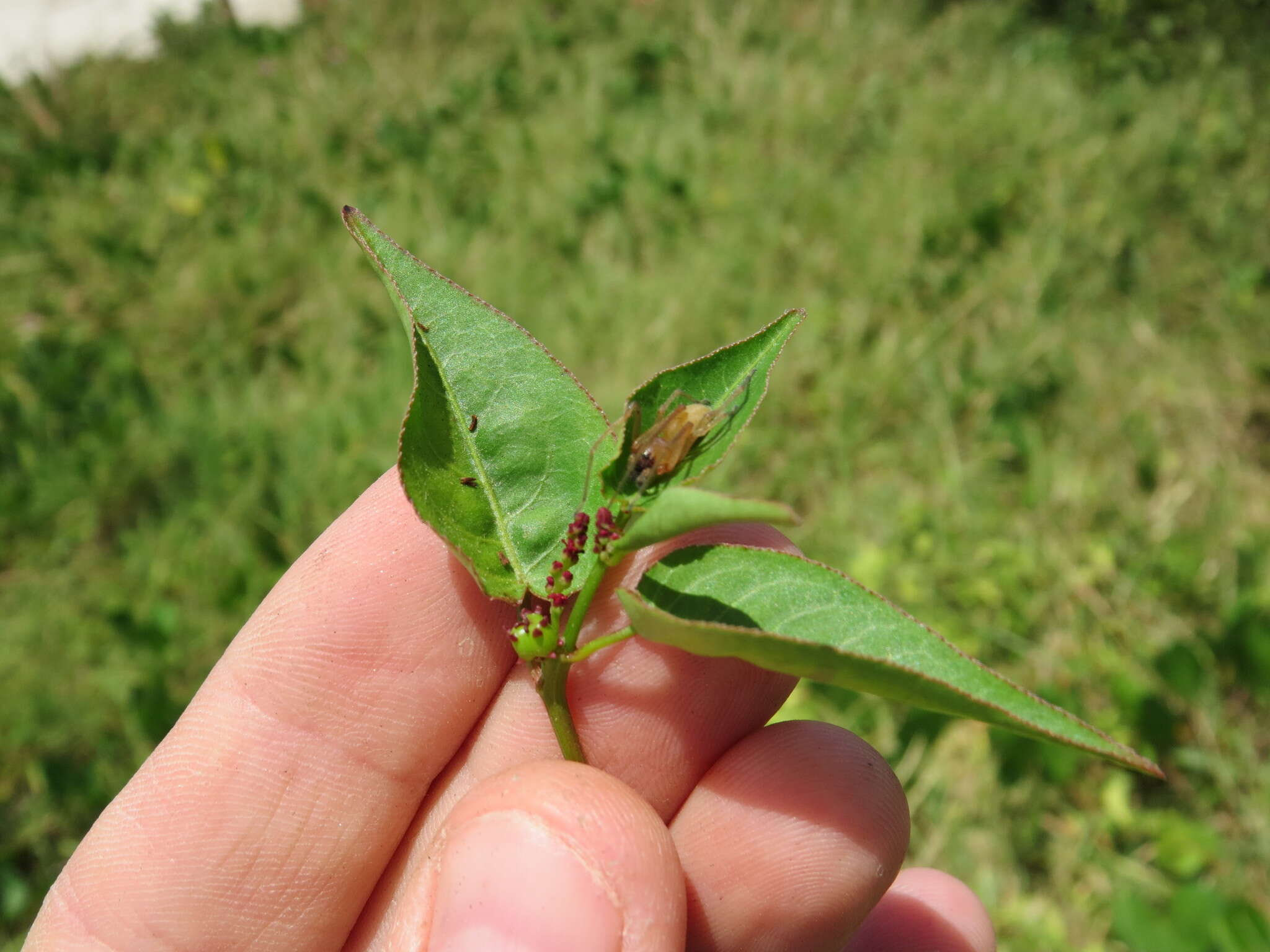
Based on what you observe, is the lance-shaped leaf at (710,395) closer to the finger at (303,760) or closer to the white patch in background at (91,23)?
the finger at (303,760)

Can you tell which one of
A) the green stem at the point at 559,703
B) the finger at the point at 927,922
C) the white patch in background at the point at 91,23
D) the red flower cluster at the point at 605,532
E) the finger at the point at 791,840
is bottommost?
the finger at the point at 927,922

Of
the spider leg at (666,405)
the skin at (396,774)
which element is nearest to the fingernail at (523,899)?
the skin at (396,774)

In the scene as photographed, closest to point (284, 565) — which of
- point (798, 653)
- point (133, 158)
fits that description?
point (798, 653)

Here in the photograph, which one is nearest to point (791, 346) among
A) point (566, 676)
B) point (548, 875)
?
point (566, 676)

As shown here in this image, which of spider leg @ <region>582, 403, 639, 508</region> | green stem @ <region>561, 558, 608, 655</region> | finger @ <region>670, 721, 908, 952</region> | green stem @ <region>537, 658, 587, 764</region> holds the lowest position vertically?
finger @ <region>670, 721, 908, 952</region>

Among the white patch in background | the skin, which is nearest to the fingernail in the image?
the skin

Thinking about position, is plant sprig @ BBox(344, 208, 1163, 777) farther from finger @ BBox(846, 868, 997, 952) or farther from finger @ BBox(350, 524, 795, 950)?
finger @ BBox(846, 868, 997, 952)
